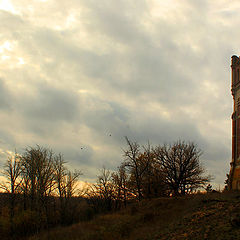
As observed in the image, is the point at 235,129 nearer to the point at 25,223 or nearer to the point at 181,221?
the point at 181,221

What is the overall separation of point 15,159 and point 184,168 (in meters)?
26.1

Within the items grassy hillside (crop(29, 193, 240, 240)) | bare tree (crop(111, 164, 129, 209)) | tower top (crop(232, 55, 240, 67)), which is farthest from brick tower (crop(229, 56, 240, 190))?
bare tree (crop(111, 164, 129, 209))

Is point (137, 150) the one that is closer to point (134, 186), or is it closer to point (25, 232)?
point (134, 186)

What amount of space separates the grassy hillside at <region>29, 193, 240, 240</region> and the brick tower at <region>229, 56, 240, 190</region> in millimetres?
5729

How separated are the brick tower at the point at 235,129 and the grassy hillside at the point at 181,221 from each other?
5729mm

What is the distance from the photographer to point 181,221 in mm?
19016

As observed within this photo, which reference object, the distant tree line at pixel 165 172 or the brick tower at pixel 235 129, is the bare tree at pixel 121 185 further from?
the brick tower at pixel 235 129

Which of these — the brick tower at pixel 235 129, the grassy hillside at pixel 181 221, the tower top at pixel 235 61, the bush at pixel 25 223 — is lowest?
the bush at pixel 25 223

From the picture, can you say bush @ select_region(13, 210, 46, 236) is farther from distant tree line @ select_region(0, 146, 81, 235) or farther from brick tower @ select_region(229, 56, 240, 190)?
brick tower @ select_region(229, 56, 240, 190)

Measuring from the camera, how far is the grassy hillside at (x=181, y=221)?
46.8ft

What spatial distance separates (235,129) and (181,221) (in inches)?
660

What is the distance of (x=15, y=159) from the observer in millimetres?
39094

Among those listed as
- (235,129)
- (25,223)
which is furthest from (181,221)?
(25,223)

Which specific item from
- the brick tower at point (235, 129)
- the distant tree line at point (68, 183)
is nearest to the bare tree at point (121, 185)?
the distant tree line at point (68, 183)
